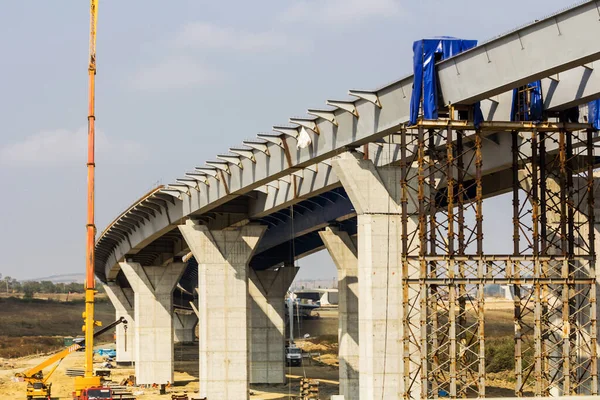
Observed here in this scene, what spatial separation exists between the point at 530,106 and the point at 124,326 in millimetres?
87904

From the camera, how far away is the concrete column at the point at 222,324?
6203 cm

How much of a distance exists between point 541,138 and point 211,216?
95.7ft

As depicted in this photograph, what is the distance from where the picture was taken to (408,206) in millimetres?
41469

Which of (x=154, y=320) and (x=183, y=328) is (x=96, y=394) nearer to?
(x=154, y=320)

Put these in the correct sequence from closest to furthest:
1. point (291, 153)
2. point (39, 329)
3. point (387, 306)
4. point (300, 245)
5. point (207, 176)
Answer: point (387, 306) < point (291, 153) < point (207, 176) < point (300, 245) < point (39, 329)

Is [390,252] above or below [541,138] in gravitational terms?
below

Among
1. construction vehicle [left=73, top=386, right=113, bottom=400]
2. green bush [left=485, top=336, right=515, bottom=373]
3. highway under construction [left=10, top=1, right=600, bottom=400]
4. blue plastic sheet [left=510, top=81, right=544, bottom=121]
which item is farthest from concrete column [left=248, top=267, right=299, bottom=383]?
blue plastic sheet [left=510, top=81, right=544, bottom=121]

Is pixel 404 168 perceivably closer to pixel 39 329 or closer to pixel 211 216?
pixel 211 216

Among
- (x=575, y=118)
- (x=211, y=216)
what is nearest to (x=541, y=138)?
(x=575, y=118)

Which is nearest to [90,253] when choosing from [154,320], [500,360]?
[154,320]

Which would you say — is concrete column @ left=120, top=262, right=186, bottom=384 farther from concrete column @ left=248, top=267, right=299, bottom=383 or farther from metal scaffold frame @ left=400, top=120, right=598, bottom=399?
metal scaffold frame @ left=400, top=120, right=598, bottom=399

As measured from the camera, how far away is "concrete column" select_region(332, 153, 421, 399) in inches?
1612

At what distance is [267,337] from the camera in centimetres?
8200

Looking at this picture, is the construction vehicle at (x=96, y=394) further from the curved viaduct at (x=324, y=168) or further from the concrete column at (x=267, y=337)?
the concrete column at (x=267, y=337)
